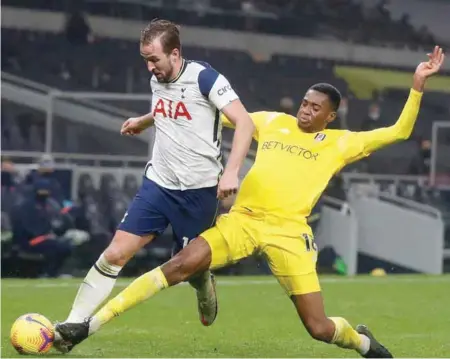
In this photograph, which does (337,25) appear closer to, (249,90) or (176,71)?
(249,90)

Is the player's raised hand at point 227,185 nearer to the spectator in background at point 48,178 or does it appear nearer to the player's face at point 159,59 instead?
the player's face at point 159,59

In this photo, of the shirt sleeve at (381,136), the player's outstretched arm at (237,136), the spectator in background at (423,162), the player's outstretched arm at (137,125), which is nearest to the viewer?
the player's outstretched arm at (237,136)

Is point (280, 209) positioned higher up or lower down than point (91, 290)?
higher up

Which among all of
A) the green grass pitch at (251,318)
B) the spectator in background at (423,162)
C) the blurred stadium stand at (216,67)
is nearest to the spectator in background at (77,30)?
the blurred stadium stand at (216,67)

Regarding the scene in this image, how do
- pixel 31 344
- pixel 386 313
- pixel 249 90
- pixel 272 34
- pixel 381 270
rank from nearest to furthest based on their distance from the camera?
pixel 31 344, pixel 386 313, pixel 381 270, pixel 249 90, pixel 272 34

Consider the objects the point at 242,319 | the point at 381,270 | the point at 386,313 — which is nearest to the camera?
the point at 242,319

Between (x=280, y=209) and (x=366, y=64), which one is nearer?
(x=280, y=209)

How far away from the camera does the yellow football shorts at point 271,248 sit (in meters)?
7.76

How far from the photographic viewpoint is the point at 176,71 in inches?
308

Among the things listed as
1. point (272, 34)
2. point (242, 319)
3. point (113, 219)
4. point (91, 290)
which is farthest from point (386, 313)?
point (272, 34)

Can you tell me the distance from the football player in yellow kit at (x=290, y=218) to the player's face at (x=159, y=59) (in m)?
0.85

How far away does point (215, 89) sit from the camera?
7750 mm

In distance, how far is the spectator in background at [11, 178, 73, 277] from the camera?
16328mm

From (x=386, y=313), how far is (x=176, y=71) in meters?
4.98
